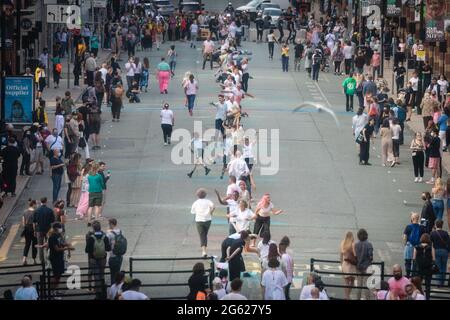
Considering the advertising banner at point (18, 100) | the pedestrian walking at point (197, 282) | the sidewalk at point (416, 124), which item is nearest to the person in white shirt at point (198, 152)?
the advertising banner at point (18, 100)

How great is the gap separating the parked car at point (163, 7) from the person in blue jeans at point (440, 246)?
217 ft

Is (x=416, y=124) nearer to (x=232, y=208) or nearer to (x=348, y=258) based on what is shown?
(x=232, y=208)

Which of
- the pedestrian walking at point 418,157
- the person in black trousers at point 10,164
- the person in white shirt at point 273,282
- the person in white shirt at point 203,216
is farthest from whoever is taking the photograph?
the pedestrian walking at point 418,157

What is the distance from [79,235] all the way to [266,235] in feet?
22.6

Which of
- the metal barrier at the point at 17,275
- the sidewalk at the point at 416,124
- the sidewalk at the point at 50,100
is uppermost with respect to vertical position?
the metal barrier at the point at 17,275

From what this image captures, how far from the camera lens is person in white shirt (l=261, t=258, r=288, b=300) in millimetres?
24967

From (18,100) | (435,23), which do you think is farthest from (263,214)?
(435,23)

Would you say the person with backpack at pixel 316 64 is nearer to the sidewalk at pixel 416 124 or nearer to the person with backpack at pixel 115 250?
the sidewalk at pixel 416 124

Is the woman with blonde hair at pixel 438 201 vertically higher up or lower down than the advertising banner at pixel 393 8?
lower down

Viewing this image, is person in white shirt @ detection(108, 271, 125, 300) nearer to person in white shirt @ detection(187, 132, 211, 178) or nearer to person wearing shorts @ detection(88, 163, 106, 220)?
person wearing shorts @ detection(88, 163, 106, 220)

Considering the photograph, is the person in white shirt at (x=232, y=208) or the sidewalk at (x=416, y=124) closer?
the person in white shirt at (x=232, y=208)

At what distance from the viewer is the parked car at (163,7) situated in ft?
311

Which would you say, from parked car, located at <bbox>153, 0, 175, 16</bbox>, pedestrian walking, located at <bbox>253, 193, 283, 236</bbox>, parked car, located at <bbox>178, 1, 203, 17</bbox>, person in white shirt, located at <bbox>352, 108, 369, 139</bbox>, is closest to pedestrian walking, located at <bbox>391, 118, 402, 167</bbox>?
person in white shirt, located at <bbox>352, 108, 369, 139</bbox>
